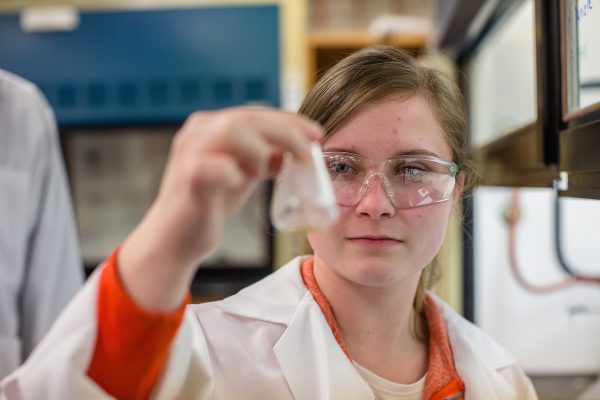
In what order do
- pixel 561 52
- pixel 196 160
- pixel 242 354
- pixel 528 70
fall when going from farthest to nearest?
pixel 528 70
pixel 561 52
pixel 242 354
pixel 196 160

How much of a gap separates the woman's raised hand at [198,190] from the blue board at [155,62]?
174 cm

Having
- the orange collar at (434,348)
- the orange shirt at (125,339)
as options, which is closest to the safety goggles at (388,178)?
the orange collar at (434,348)

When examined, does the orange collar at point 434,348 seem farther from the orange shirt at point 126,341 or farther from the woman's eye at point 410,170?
the orange shirt at point 126,341

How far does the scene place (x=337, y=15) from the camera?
118 inches

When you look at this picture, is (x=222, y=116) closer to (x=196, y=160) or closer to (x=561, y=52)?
(x=196, y=160)

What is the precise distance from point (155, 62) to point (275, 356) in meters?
1.68

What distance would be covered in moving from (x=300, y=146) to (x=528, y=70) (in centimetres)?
137

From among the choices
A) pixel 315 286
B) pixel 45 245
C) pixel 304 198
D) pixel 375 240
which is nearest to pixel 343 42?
pixel 45 245

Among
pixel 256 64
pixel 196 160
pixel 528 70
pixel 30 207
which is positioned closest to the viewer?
pixel 196 160

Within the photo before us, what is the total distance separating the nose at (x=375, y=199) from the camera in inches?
Answer: 34.9

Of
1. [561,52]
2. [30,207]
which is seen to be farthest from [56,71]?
[561,52]

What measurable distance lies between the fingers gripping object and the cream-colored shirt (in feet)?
1.51

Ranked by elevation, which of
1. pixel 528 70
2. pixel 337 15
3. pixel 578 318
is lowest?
pixel 578 318

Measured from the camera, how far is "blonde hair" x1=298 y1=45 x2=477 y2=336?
3.17 feet
